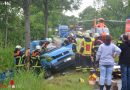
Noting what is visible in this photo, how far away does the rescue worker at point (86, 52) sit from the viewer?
20703 mm

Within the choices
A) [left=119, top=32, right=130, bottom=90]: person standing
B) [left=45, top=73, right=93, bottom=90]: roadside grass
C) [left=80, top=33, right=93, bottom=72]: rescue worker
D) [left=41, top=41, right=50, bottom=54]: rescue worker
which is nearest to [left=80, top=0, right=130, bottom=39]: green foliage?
[left=41, top=41, right=50, bottom=54]: rescue worker

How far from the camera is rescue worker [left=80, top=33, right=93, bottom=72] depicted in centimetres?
2070

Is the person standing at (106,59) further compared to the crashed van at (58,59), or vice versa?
the crashed van at (58,59)

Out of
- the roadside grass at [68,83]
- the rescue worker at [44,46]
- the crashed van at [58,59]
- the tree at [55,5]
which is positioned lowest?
the roadside grass at [68,83]

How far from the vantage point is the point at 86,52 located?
21.0m

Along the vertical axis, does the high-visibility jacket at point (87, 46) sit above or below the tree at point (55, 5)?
below

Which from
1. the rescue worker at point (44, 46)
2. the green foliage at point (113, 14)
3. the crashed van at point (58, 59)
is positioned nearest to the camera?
the crashed van at point (58, 59)

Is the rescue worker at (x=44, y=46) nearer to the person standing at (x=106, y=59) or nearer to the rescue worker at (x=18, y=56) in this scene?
the rescue worker at (x=18, y=56)

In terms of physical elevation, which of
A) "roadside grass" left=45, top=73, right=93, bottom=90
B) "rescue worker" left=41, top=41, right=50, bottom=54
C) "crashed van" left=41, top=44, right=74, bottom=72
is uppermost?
"rescue worker" left=41, top=41, right=50, bottom=54

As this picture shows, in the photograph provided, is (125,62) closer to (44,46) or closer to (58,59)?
(58,59)

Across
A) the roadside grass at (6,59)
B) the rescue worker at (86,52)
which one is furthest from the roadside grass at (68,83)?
the roadside grass at (6,59)

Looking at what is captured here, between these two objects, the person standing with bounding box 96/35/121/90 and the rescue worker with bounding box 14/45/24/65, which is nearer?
the person standing with bounding box 96/35/121/90

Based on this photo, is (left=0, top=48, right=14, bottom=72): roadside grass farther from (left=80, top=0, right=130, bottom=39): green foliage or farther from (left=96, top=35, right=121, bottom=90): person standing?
(left=80, top=0, right=130, bottom=39): green foliage

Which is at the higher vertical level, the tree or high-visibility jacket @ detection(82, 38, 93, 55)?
the tree
